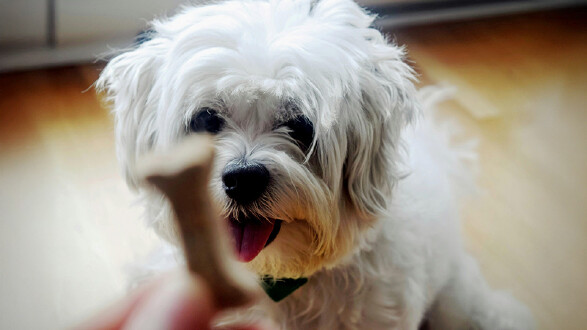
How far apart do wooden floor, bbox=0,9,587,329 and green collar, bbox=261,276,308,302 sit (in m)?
0.50

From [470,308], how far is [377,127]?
2.19 ft

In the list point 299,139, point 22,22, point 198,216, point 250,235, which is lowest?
point 250,235

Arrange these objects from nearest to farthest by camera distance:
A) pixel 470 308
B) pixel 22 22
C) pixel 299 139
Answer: pixel 299 139 → pixel 470 308 → pixel 22 22

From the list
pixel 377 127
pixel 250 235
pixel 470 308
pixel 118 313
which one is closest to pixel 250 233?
pixel 250 235

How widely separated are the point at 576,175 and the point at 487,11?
1.01 metres

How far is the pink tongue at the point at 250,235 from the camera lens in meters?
1.07

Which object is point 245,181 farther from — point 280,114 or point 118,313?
point 118,313

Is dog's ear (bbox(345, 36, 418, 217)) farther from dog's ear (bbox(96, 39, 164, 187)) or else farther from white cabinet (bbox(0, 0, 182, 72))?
white cabinet (bbox(0, 0, 182, 72))

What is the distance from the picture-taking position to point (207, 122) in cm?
110

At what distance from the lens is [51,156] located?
203 centimetres

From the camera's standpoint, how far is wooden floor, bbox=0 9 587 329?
5.70 ft

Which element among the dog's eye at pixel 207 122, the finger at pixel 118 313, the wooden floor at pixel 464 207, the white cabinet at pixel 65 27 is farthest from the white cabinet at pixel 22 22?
the finger at pixel 118 313

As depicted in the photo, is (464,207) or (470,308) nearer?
(470,308)

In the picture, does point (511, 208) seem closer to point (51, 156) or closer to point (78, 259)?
point (78, 259)
